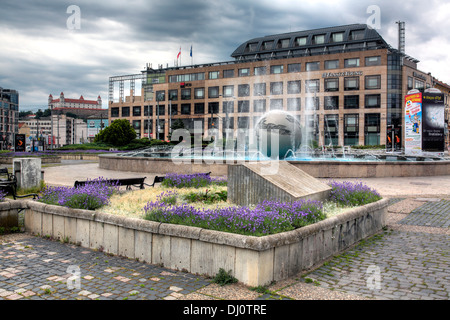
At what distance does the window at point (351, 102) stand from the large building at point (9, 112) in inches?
4624

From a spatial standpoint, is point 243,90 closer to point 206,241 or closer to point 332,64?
point 332,64

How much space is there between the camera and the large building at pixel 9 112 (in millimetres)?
141250

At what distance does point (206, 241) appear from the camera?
577 cm

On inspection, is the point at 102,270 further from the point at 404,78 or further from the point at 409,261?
the point at 404,78

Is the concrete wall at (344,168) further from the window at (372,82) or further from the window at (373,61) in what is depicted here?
the window at (373,61)

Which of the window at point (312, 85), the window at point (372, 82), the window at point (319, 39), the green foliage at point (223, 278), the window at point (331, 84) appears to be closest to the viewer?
the green foliage at point (223, 278)

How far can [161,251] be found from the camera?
246 inches

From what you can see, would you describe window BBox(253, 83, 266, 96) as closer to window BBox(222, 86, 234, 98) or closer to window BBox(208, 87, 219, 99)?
window BBox(222, 86, 234, 98)

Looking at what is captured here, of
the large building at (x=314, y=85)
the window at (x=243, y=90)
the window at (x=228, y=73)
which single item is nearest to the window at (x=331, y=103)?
the large building at (x=314, y=85)

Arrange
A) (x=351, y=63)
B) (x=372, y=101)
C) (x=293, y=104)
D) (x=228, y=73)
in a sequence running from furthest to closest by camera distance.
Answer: (x=228, y=73) < (x=293, y=104) < (x=351, y=63) < (x=372, y=101)

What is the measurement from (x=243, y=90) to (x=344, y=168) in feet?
196

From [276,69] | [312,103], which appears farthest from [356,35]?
[312,103]
